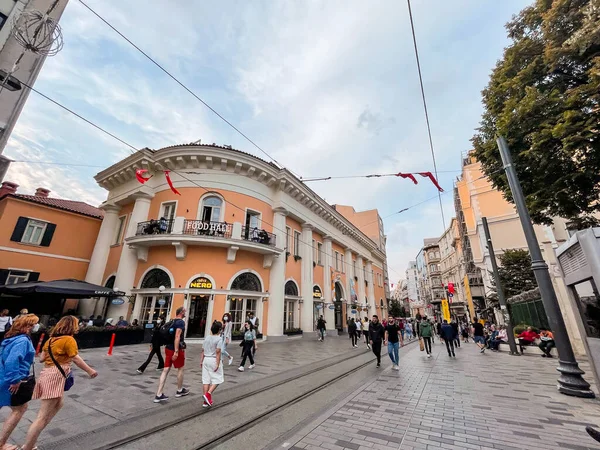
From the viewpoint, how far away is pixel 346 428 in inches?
160

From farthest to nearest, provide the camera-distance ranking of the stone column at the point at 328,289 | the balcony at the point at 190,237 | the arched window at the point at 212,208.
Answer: the stone column at the point at 328,289, the arched window at the point at 212,208, the balcony at the point at 190,237

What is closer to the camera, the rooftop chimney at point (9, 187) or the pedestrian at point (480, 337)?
the pedestrian at point (480, 337)

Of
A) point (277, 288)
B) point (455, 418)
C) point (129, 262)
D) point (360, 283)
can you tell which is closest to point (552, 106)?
point (455, 418)

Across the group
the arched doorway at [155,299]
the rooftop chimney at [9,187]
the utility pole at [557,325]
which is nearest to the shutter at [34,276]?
the rooftop chimney at [9,187]

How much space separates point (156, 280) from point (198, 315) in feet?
11.1

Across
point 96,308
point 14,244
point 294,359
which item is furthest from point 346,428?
point 14,244

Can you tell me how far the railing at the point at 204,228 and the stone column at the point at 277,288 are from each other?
3.87 meters

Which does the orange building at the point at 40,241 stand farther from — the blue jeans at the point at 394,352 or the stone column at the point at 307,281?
the blue jeans at the point at 394,352

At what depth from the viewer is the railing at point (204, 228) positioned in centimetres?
1484

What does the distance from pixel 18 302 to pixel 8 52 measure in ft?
44.4

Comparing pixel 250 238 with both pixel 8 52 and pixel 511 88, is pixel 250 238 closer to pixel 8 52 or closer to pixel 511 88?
pixel 8 52

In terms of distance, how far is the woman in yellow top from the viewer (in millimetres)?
3119

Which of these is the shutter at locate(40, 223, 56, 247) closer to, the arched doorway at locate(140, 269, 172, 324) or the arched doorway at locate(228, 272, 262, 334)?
the arched doorway at locate(140, 269, 172, 324)

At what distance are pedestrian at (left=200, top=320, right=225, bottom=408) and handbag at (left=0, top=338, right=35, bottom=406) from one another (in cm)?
242
